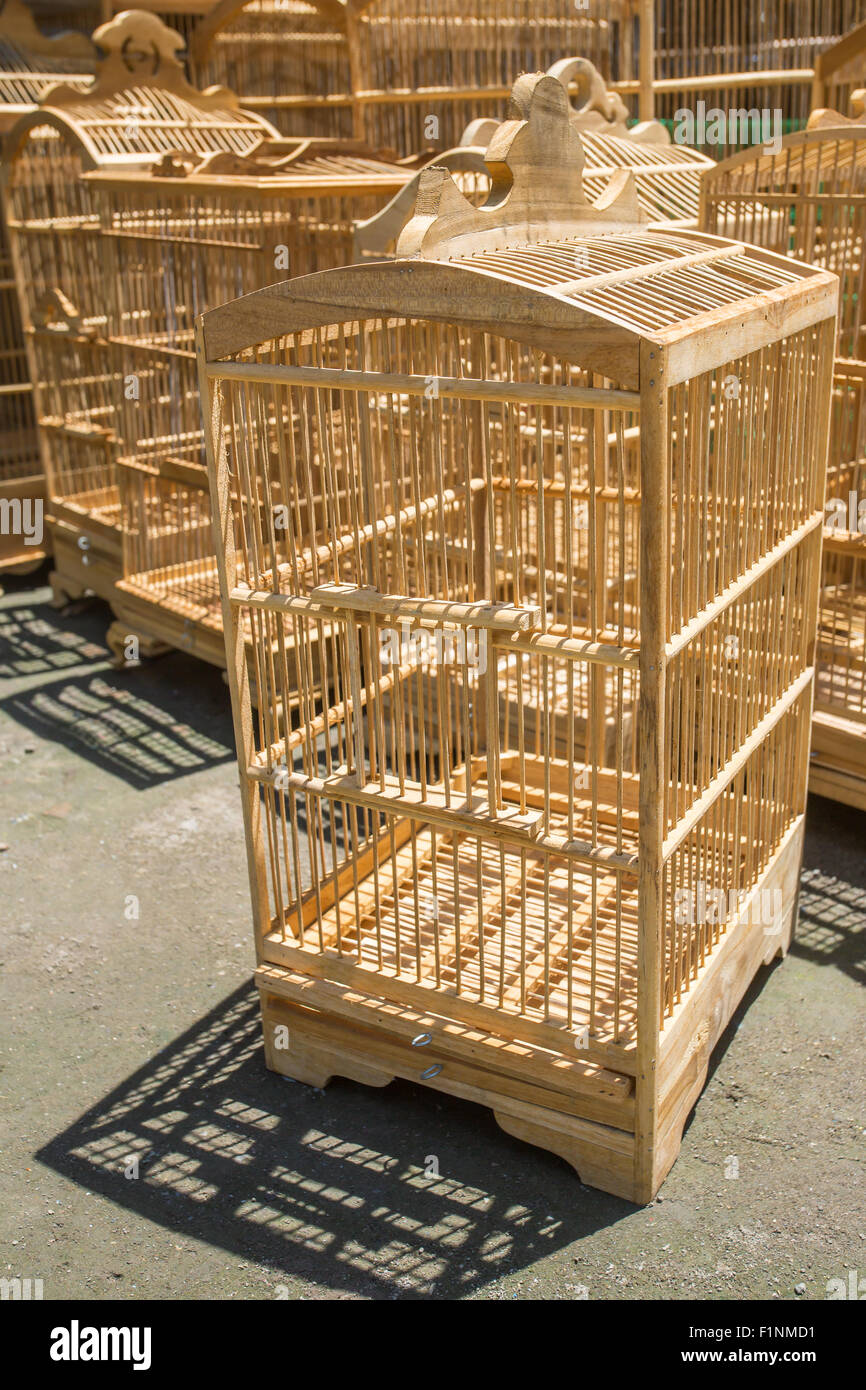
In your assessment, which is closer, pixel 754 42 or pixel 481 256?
pixel 481 256

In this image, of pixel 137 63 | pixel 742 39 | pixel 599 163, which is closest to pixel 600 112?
pixel 599 163

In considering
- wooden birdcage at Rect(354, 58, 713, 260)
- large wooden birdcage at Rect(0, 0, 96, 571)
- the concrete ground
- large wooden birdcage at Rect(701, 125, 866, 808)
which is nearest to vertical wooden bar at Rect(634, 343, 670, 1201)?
the concrete ground

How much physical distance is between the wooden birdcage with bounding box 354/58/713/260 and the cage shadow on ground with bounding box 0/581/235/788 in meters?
2.11

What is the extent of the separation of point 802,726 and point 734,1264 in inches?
60.7

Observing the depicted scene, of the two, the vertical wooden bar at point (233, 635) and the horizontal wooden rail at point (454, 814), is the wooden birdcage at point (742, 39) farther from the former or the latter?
the horizontal wooden rail at point (454, 814)

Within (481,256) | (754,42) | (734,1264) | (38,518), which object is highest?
(754,42)

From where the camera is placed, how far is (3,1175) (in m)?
3.31

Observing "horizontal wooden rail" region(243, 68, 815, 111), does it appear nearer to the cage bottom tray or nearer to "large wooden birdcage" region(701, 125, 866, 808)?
"large wooden birdcage" region(701, 125, 866, 808)

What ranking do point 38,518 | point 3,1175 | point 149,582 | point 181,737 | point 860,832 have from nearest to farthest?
1. point 3,1175
2. point 860,832
3. point 181,737
4. point 149,582
5. point 38,518

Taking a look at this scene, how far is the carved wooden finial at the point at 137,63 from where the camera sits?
266 inches

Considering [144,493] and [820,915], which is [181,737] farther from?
[820,915]

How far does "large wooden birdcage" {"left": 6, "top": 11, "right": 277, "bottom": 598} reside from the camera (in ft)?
21.2

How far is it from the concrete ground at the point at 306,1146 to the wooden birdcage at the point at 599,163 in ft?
7.53
